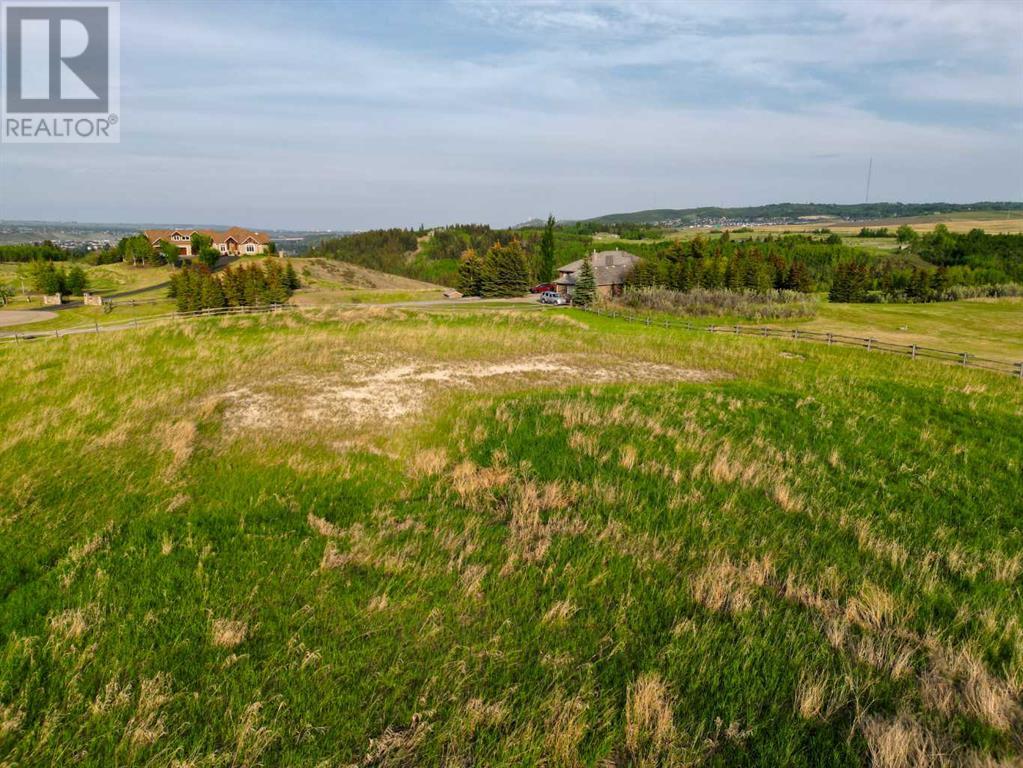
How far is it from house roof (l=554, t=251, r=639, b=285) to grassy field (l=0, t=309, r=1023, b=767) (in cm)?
6143

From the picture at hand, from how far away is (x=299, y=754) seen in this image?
11.3 feet

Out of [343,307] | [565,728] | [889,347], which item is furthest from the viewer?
[343,307]

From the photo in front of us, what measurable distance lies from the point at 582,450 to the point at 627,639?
5625 mm

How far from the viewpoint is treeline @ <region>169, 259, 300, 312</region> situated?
200 feet

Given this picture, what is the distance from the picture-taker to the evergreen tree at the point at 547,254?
85456mm

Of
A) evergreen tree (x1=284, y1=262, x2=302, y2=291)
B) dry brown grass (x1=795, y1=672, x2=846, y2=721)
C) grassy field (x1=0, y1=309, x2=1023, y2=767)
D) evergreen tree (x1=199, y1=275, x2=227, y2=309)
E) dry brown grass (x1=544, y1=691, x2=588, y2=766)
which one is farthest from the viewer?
evergreen tree (x1=284, y1=262, x2=302, y2=291)

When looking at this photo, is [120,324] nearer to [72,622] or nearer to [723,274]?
[72,622]

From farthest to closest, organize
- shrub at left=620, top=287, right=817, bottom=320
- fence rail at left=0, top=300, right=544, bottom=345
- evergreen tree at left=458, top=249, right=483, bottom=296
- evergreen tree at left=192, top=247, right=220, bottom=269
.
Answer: evergreen tree at left=192, top=247, right=220, bottom=269, evergreen tree at left=458, top=249, right=483, bottom=296, shrub at left=620, top=287, right=817, bottom=320, fence rail at left=0, top=300, right=544, bottom=345

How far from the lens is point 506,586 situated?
5559mm

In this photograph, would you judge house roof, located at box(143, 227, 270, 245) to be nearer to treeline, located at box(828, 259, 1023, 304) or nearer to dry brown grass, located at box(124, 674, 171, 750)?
treeline, located at box(828, 259, 1023, 304)

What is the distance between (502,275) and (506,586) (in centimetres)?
7104

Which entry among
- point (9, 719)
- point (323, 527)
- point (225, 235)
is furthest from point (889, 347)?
point (225, 235)

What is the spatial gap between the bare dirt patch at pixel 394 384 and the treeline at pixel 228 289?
50.3 meters

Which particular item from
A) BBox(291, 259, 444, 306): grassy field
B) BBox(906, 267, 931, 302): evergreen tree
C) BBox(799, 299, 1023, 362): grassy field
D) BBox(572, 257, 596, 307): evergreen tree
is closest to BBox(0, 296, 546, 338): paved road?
BBox(572, 257, 596, 307): evergreen tree
